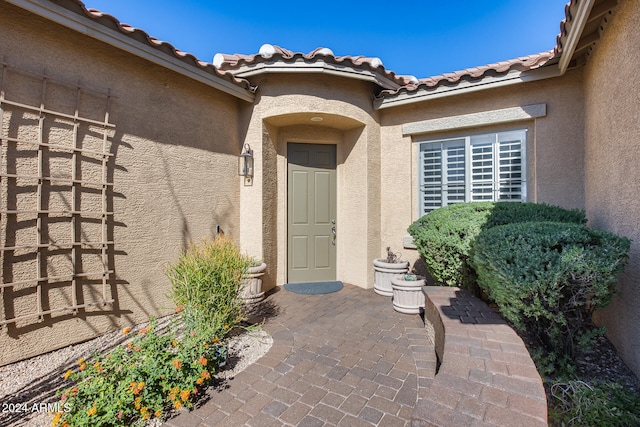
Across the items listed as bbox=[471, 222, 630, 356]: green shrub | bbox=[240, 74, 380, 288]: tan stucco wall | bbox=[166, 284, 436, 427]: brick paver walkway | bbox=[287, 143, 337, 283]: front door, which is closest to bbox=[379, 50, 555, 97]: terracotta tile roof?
bbox=[240, 74, 380, 288]: tan stucco wall

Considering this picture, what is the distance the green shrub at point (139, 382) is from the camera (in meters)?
2.27

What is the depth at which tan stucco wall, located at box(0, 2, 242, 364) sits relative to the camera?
11.3 feet

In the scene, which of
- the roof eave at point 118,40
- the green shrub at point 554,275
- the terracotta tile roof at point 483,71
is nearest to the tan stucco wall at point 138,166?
the roof eave at point 118,40

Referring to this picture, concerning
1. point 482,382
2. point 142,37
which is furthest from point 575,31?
point 142,37

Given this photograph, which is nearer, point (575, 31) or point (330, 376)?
point (330, 376)

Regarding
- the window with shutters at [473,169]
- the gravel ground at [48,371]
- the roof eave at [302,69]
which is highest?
the roof eave at [302,69]

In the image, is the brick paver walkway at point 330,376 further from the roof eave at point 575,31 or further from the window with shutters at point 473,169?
the roof eave at point 575,31

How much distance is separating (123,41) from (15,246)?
294 centimetres

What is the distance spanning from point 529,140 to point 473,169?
103cm

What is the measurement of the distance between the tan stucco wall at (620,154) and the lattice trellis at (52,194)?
628cm

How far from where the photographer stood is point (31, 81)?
3467 millimetres

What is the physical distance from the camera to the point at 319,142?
6770mm

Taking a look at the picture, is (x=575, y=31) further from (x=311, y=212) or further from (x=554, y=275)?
(x=311, y=212)

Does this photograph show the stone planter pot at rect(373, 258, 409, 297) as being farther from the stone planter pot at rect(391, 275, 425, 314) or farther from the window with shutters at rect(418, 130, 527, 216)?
the window with shutters at rect(418, 130, 527, 216)
